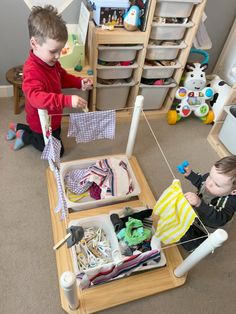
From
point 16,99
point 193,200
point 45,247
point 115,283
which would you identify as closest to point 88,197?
point 45,247

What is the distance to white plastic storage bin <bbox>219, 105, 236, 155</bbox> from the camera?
5.69 ft

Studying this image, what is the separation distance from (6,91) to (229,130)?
1541mm

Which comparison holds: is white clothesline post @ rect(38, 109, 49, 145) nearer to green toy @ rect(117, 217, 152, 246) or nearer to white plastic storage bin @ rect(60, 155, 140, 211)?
white plastic storage bin @ rect(60, 155, 140, 211)

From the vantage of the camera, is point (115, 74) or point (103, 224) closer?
point (103, 224)

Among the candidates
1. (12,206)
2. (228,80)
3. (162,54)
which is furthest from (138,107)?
(228,80)

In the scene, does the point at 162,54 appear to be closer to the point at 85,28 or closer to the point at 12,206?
the point at 85,28

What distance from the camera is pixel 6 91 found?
6.24 ft

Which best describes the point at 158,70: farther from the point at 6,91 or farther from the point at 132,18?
the point at 6,91

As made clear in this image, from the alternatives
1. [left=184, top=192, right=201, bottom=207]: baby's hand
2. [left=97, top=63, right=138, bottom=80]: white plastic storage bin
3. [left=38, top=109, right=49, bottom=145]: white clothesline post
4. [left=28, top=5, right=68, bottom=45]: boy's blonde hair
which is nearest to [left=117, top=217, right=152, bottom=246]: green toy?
[left=184, top=192, right=201, bottom=207]: baby's hand

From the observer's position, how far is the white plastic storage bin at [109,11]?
144 cm

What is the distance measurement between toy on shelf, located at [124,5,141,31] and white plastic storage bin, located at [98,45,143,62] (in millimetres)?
107

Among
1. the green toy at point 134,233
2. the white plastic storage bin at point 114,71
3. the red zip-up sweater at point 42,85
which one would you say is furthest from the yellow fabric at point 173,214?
the white plastic storage bin at point 114,71

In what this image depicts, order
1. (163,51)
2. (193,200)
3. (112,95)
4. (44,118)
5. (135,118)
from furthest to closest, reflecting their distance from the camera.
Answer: (112,95) → (163,51) → (135,118) → (44,118) → (193,200)

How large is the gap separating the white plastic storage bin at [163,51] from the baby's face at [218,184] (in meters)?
0.94
